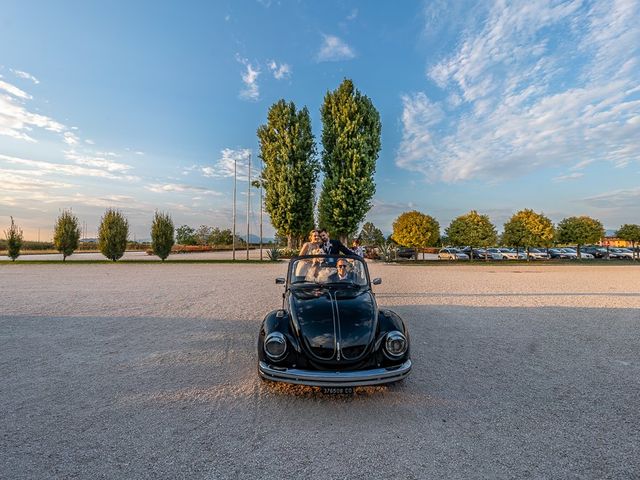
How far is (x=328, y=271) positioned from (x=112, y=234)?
92.9 ft

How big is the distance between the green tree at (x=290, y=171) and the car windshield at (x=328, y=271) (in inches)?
1042

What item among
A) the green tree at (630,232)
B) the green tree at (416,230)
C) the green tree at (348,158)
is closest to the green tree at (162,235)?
the green tree at (348,158)

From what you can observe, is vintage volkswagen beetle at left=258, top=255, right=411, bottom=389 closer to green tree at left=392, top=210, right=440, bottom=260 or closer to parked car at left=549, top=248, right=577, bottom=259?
green tree at left=392, top=210, right=440, bottom=260

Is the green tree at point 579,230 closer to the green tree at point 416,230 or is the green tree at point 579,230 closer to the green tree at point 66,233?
the green tree at point 416,230

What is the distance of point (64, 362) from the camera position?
510cm

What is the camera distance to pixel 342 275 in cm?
529

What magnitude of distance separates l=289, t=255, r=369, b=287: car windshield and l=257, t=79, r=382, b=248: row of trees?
24944 mm

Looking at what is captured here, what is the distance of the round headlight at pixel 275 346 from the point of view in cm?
387

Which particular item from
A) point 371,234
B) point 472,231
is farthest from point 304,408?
point 371,234

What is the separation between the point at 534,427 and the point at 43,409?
202 inches

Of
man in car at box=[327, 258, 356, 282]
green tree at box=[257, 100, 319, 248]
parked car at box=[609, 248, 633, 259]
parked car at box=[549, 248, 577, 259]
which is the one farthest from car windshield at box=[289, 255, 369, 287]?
parked car at box=[609, 248, 633, 259]

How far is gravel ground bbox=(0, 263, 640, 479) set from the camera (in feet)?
9.05

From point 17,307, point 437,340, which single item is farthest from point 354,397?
→ point 17,307

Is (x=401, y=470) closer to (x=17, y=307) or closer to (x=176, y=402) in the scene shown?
(x=176, y=402)
